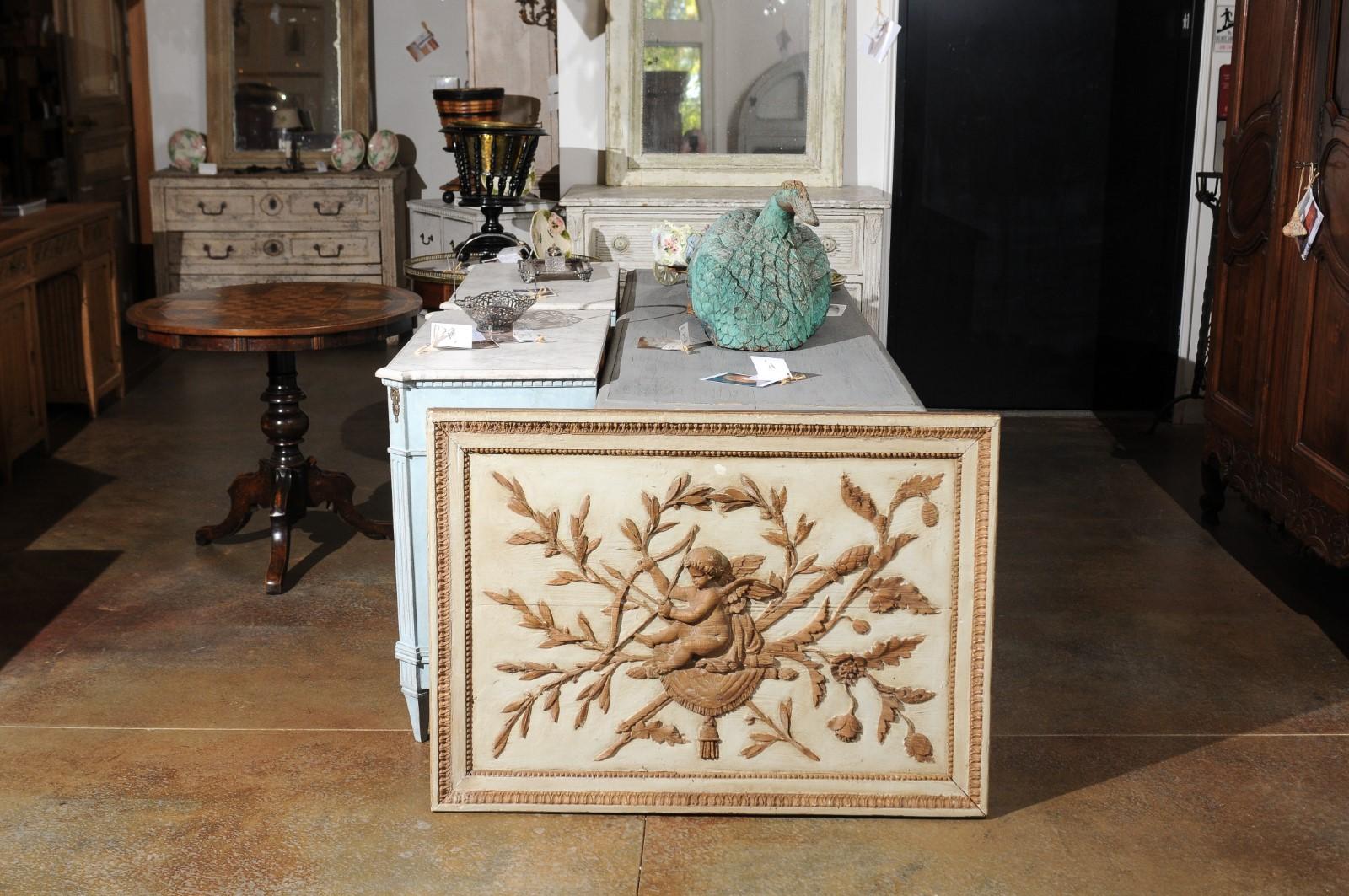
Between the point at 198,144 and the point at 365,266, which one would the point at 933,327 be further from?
the point at 198,144

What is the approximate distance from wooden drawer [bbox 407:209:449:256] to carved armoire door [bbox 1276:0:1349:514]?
415cm

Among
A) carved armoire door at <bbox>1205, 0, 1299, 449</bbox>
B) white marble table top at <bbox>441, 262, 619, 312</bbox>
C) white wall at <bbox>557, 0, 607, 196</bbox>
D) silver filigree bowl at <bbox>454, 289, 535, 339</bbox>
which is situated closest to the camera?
silver filigree bowl at <bbox>454, 289, 535, 339</bbox>

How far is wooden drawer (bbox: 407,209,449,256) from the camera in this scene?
23.2ft

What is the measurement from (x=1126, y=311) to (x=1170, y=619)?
229cm

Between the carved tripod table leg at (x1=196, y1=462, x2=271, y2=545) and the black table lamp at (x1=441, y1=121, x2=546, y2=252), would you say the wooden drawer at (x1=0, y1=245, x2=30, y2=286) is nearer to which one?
the carved tripod table leg at (x1=196, y1=462, x2=271, y2=545)

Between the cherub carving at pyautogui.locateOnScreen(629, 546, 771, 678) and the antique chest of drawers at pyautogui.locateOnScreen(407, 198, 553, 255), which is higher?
the antique chest of drawers at pyautogui.locateOnScreen(407, 198, 553, 255)

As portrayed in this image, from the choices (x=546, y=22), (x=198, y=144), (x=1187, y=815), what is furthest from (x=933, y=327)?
(x=198, y=144)

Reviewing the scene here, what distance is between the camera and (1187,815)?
288 centimetres

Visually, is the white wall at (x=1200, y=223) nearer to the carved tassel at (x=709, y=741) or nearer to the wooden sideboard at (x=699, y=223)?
the wooden sideboard at (x=699, y=223)

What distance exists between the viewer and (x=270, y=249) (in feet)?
24.0

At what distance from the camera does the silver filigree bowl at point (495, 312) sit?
10.8 ft

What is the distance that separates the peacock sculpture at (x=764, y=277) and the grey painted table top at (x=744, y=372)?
2.2 inches

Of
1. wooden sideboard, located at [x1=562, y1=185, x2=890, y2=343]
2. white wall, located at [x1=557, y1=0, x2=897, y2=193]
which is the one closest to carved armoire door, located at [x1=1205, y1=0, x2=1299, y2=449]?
wooden sideboard, located at [x1=562, y1=185, x2=890, y2=343]

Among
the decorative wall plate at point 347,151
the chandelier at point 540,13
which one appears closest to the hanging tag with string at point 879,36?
the chandelier at point 540,13
